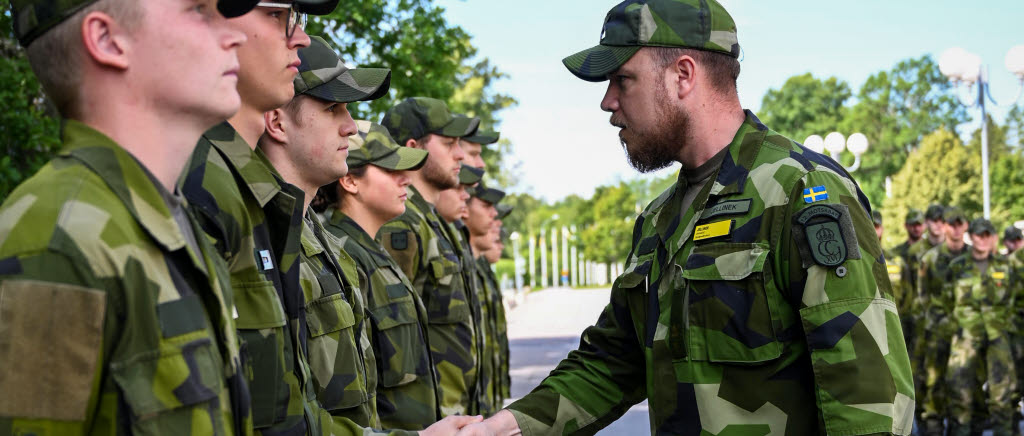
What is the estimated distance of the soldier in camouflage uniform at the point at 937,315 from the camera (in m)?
12.1

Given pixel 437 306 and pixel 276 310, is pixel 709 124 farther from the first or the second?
pixel 437 306

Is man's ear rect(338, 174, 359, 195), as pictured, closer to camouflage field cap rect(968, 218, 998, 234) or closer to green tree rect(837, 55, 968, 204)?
camouflage field cap rect(968, 218, 998, 234)

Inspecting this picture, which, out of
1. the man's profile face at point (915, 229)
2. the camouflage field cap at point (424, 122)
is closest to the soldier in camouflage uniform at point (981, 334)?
Result: the man's profile face at point (915, 229)

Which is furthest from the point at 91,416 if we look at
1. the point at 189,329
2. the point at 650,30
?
the point at 650,30

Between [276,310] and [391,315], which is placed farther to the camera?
[391,315]

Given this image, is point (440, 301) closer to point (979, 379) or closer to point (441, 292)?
point (441, 292)

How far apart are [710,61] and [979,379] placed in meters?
9.78

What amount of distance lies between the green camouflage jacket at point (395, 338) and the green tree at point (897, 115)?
72463mm

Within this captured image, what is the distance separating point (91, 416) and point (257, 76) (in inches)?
59.5

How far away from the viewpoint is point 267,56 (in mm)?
3021

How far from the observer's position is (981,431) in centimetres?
1173

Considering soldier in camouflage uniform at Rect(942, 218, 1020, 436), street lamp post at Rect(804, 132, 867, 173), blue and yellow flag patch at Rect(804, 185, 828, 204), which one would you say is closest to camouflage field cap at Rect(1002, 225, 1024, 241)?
soldier in camouflage uniform at Rect(942, 218, 1020, 436)

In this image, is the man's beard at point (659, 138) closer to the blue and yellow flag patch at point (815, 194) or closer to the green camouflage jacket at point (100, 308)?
the blue and yellow flag patch at point (815, 194)

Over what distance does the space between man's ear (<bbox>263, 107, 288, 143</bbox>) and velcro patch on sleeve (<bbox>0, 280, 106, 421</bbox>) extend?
223 centimetres
